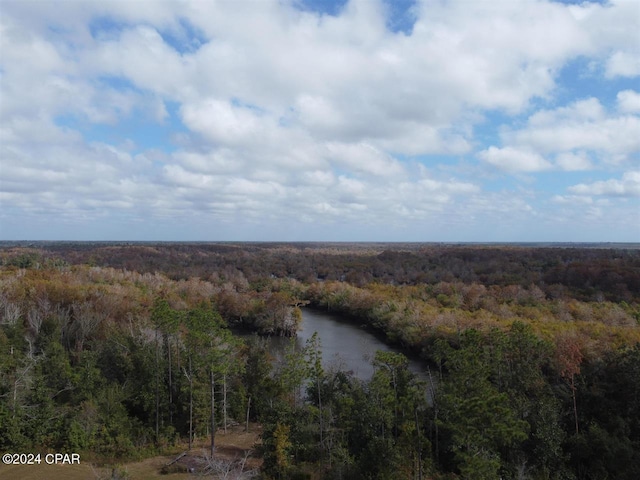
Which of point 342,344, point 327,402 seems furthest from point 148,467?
Result: point 342,344

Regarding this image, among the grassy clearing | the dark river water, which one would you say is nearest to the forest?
the grassy clearing

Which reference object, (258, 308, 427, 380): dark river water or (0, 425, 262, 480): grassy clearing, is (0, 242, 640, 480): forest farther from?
(258, 308, 427, 380): dark river water

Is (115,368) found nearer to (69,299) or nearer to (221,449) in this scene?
(221,449)

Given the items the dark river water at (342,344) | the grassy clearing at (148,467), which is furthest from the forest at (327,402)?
the dark river water at (342,344)

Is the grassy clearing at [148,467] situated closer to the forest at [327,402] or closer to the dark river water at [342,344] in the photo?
the forest at [327,402]

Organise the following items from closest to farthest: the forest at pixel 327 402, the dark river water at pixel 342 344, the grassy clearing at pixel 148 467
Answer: the forest at pixel 327 402, the grassy clearing at pixel 148 467, the dark river water at pixel 342 344

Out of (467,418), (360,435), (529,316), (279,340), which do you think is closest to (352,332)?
(279,340)

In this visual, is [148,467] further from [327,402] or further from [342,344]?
[342,344]

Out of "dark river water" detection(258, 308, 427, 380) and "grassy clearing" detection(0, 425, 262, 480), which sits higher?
"grassy clearing" detection(0, 425, 262, 480)
